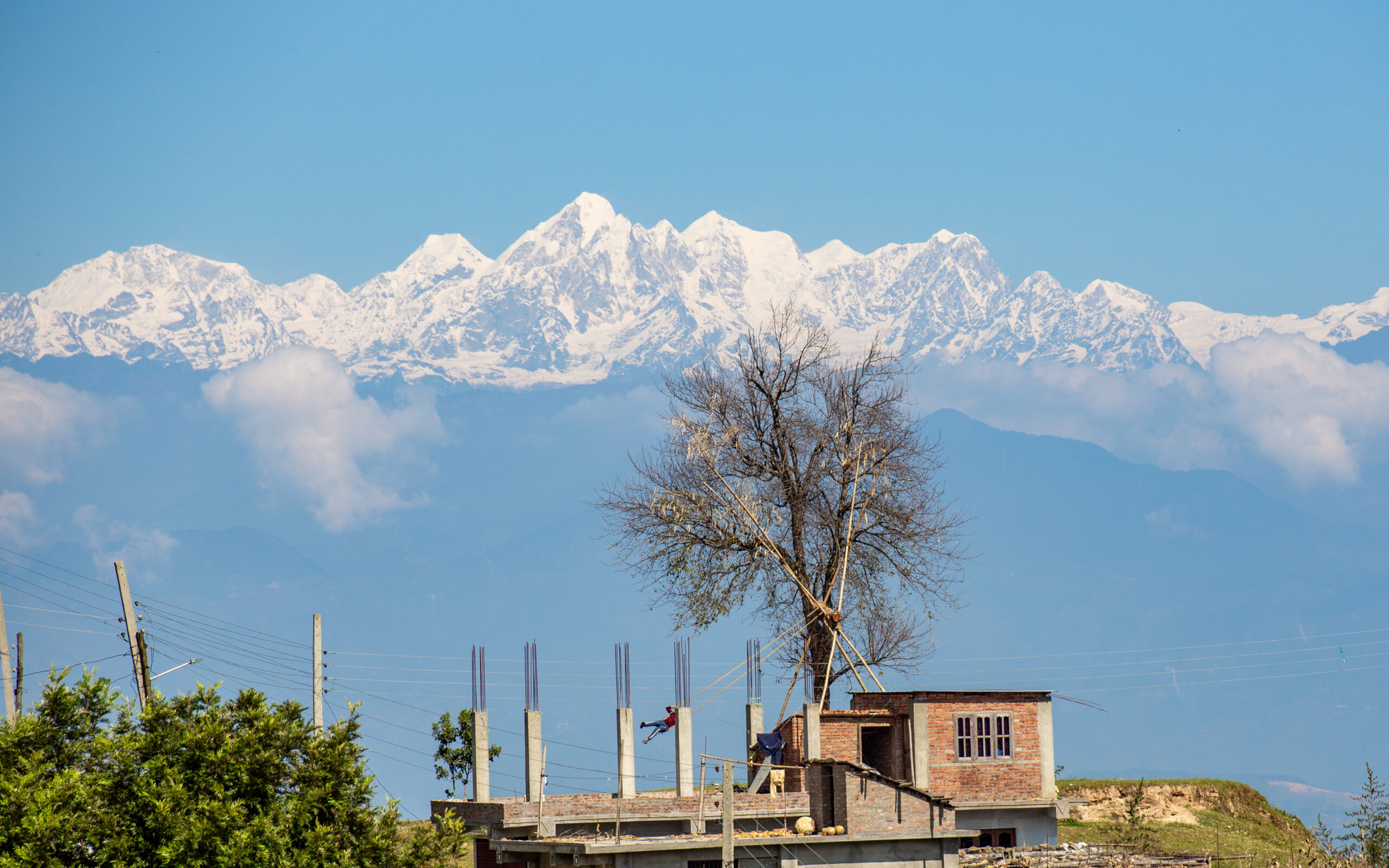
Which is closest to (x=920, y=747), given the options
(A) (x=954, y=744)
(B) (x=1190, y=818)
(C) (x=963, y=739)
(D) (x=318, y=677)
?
(A) (x=954, y=744)

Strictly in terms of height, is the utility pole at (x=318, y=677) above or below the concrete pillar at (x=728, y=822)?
above

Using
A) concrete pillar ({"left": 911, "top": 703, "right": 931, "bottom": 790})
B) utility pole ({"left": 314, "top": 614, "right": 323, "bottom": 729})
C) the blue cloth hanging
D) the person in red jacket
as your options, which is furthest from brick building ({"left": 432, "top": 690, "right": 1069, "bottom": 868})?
utility pole ({"left": 314, "top": 614, "right": 323, "bottom": 729})

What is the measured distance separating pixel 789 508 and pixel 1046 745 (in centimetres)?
1452

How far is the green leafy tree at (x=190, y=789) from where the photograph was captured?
27672 mm

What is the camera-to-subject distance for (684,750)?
4288cm

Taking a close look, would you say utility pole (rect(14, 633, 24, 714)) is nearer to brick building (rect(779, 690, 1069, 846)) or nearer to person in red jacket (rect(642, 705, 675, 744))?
person in red jacket (rect(642, 705, 675, 744))

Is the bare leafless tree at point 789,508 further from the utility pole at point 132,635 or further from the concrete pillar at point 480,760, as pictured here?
the utility pole at point 132,635

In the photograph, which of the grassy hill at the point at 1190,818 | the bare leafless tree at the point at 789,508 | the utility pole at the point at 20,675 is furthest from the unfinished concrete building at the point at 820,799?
the utility pole at the point at 20,675

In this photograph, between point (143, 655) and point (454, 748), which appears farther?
point (454, 748)

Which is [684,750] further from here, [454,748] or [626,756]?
[454,748]

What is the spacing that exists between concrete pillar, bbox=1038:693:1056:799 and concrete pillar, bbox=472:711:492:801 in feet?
55.6

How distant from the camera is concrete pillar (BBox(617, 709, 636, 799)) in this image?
40.8 m

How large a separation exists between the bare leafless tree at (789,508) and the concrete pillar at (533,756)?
1461 centimetres

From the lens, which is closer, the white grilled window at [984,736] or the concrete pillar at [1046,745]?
the white grilled window at [984,736]
